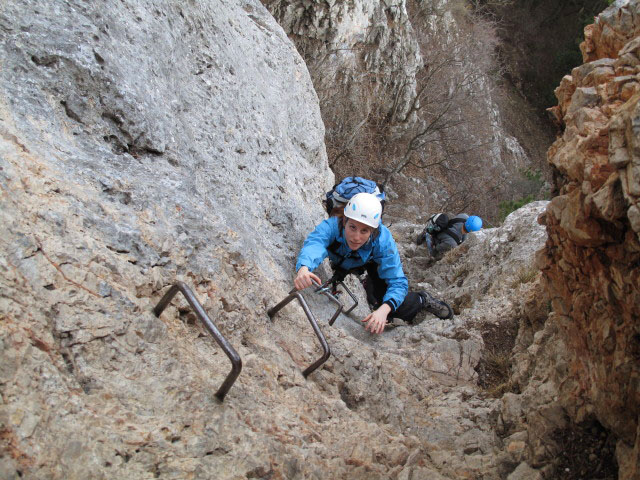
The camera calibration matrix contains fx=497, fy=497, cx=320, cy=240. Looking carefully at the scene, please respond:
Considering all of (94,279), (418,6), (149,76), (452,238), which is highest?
(418,6)

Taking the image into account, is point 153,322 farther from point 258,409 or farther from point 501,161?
point 501,161

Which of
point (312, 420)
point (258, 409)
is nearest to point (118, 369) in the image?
point (258, 409)

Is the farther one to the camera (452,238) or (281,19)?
(281,19)

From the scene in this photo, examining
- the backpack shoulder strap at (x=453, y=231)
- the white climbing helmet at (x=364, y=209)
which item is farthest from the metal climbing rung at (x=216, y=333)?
the backpack shoulder strap at (x=453, y=231)

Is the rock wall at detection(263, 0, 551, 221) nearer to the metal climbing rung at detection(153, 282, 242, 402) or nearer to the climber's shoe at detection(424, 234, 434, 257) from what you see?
the climber's shoe at detection(424, 234, 434, 257)

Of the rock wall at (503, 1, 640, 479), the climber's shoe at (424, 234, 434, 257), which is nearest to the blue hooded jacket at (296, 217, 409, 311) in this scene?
the rock wall at (503, 1, 640, 479)

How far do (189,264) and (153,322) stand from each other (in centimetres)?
61

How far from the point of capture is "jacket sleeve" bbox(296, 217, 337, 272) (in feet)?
13.9

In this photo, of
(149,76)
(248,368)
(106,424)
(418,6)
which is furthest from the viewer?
(418,6)

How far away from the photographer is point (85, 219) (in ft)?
8.84

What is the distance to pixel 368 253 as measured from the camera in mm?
4840

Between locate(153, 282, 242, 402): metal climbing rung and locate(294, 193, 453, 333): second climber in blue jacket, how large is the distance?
1.37 m

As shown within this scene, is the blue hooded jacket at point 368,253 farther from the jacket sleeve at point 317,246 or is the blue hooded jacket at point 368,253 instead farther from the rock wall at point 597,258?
the rock wall at point 597,258

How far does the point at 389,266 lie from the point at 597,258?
2.43 meters
